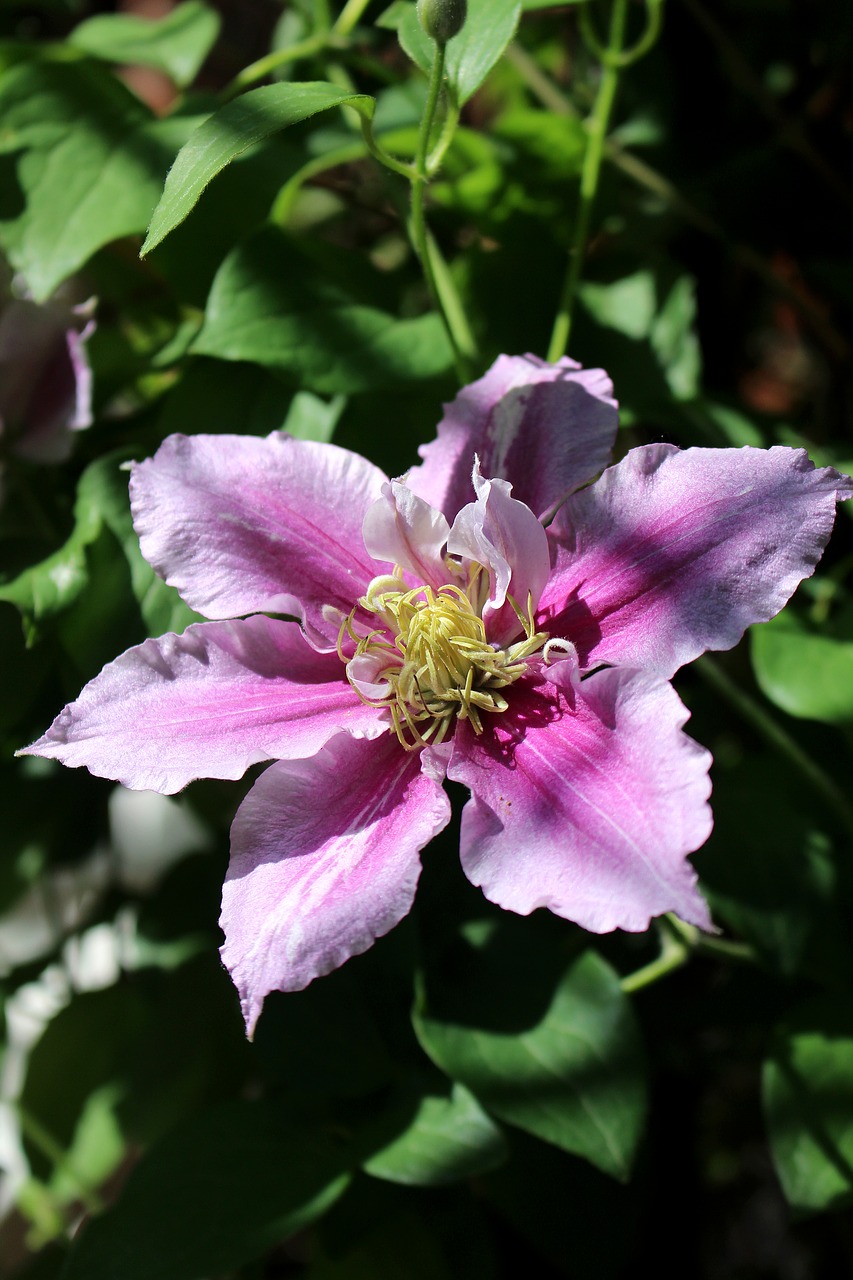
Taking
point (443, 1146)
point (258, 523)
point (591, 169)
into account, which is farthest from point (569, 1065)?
point (591, 169)

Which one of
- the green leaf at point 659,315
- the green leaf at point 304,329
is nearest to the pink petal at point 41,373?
the green leaf at point 304,329

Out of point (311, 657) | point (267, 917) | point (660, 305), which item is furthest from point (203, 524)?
→ point (660, 305)

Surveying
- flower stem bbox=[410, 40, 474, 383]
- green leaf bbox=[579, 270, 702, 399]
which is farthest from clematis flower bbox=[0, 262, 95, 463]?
green leaf bbox=[579, 270, 702, 399]

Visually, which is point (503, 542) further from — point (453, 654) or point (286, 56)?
point (286, 56)

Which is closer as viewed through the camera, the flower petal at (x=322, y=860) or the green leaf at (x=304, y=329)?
the flower petal at (x=322, y=860)

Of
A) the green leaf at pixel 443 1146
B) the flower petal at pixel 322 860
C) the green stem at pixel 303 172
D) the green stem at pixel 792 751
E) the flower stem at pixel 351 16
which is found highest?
the flower stem at pixel 351 16

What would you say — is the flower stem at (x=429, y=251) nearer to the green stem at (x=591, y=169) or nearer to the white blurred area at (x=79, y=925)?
the green stem at (x=591, y=169)

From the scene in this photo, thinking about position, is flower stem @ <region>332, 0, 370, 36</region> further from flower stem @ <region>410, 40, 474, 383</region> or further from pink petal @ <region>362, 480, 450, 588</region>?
pink petal @ <region>362, 480, 450, 588</region>
